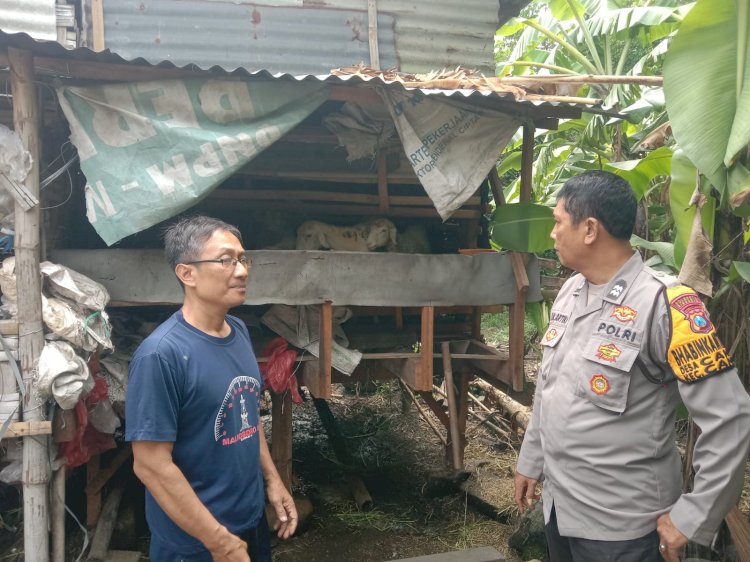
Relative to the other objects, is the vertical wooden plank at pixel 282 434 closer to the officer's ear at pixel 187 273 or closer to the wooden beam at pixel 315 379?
the wooden beam at pixel 315 379

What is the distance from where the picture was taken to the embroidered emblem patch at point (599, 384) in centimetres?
192

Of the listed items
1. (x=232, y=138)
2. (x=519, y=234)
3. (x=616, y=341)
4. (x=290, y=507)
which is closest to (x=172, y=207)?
(x=232, y=138)

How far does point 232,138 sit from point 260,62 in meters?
2.40

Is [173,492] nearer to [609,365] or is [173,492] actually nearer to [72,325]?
[609,365]

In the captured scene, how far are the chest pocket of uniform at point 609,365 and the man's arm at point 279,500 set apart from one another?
47.2 inches

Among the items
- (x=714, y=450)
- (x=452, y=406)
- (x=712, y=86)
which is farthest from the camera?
(x=452, y=406)

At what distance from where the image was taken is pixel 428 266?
164 inches

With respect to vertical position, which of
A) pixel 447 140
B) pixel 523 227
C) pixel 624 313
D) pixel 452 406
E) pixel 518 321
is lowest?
pixel 452 406

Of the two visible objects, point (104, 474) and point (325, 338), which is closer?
point (325, 338)

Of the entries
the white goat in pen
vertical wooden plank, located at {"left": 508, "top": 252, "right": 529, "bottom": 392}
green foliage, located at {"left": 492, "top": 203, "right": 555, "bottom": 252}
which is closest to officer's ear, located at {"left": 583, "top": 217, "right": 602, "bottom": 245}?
green foliage, located at {"left": 492, "top": 203, "right": 555, "bottom": 252}

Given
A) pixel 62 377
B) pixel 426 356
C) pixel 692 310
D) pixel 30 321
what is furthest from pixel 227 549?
pixel 426 356

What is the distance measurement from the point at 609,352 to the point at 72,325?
2861 mm

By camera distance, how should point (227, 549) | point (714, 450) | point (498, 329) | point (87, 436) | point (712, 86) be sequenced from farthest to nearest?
point (498, 329)
point (87, 436)
point (712, 86)
point (227, 549)
point (714, 450)

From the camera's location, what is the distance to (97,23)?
533 cm
